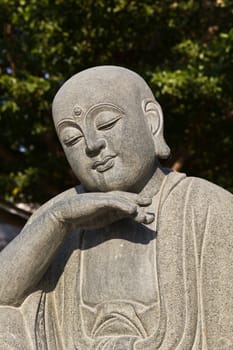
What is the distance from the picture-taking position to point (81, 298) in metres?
4.26

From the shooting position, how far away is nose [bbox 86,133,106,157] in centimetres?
410

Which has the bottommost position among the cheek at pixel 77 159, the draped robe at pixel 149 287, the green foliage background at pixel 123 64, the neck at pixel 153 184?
the green foliage background at pixel 123 64

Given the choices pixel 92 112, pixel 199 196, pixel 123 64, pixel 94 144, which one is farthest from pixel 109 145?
pixel 123 64

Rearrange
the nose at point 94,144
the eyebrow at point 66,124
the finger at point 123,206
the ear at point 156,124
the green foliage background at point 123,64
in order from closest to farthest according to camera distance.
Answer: the finger at point 123,206 → the nose at point 94,144 → the eyebrow at point 66,124 → the ear at point 156,124 → the green foliage background at point 123,64

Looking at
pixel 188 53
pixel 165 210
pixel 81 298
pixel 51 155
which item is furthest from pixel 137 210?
pixel 51 155

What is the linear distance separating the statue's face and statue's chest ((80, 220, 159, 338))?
0.92 feet

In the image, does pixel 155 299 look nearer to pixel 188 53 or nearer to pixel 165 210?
pixel 165 210

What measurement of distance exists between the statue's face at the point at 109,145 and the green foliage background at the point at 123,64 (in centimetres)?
487

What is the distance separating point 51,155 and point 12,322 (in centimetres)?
688

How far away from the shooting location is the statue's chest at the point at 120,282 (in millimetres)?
4062

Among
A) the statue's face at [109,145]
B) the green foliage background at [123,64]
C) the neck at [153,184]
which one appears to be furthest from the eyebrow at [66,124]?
the green foliage background at [123,64]

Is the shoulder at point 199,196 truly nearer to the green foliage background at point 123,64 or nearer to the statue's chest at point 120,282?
the statue's chest at point 120,282

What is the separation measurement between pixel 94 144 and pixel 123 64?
20.7ft

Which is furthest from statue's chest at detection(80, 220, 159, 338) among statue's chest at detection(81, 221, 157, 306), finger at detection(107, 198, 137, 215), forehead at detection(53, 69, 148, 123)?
forehead at detection(53, 69, 148, 123)
